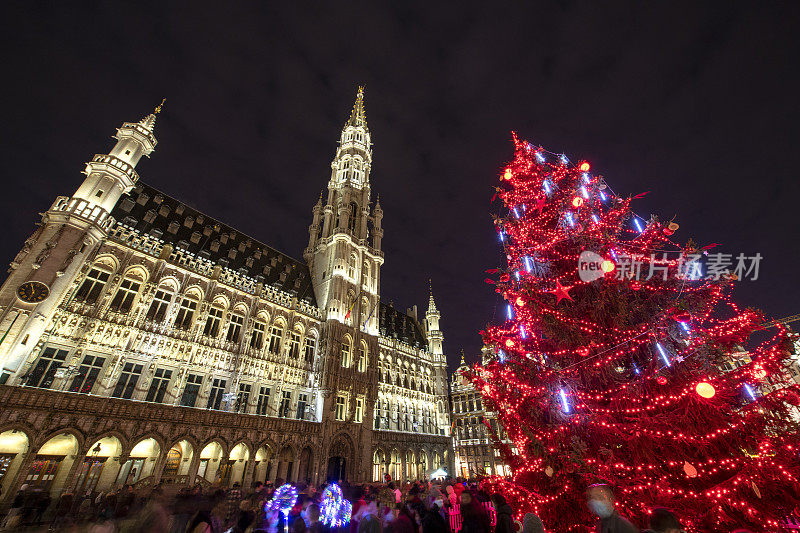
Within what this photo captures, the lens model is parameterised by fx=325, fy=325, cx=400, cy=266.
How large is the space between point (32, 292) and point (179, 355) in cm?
782

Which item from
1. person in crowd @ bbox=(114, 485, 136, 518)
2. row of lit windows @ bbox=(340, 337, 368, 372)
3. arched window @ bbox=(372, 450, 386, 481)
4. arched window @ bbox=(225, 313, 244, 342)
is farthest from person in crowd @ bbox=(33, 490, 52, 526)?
arched window @ bbox=(372, 450, 386, 481)

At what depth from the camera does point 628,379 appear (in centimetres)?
592

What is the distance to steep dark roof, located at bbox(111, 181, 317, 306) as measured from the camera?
25.3m

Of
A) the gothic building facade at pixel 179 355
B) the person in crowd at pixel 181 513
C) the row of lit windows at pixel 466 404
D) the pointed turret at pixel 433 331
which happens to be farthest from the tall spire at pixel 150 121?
the row of lit windows at pixel 466 404

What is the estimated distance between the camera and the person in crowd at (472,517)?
5.54 metres

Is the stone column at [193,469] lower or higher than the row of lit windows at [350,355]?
lower

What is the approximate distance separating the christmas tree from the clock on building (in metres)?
22.2

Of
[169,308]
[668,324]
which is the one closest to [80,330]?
[169,308]

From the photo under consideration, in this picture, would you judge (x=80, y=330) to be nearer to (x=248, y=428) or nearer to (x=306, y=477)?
(x=248, y=428)

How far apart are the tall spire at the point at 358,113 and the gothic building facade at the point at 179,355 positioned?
66.4 feet

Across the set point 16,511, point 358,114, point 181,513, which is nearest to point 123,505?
point 16,511

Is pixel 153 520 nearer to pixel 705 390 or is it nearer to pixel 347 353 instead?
pixel 705 390

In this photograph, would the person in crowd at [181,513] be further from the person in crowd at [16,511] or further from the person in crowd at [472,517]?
the person in crowd at [16,511]

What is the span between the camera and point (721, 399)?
475cm
